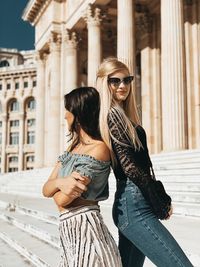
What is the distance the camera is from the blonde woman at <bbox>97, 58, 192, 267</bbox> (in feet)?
7.95

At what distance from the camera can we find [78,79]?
31.5 metres

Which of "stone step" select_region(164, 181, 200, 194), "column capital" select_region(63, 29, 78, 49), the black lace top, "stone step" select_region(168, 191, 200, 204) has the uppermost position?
"column capital" select_region(63, 29, 78, 49)

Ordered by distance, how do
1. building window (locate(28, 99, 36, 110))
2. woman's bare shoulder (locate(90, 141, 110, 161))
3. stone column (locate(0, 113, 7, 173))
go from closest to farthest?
woman's bare shoulder (locate(90, 141, 110, 161)), stone column (locate(0, 113, 7, 173)), building window (locate(28, 99, 36, 110))

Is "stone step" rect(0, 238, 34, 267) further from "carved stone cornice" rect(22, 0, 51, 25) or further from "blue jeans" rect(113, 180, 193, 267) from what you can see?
"carved stone cornice" rect(22, 0, 51, 25)

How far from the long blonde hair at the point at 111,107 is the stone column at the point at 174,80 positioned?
47.9ft

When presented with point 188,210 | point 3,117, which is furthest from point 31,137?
point 188,210

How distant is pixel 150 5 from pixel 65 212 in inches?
1045

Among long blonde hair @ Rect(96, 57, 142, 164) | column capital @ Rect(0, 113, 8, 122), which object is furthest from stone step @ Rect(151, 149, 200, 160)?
column capital @ Rect(0, 113, 8, 122)

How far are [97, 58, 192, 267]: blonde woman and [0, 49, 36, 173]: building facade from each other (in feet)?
232

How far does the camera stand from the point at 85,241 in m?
2.43

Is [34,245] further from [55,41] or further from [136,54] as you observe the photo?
[55,41]

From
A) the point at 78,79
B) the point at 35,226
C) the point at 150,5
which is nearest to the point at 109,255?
the point at 35,226

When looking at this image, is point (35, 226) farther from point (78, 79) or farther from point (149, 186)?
point (78, 79)

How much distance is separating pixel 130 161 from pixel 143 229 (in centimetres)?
43
